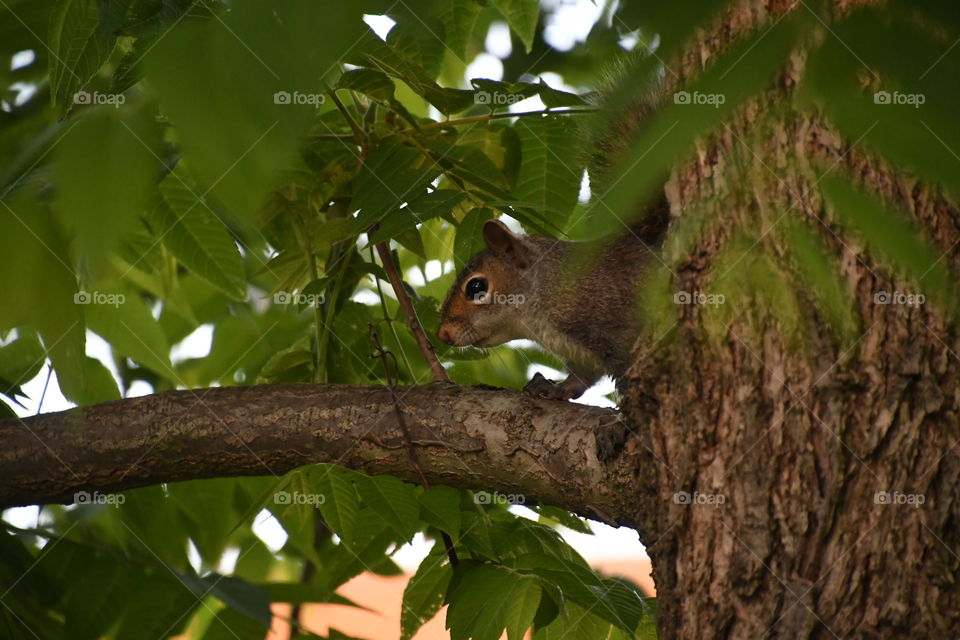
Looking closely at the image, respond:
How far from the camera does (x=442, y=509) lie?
158 cm

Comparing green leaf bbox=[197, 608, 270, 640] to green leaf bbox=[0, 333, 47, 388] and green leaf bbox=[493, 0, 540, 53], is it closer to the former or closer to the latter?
green leaf bbox=[0, 333, 47, 388]

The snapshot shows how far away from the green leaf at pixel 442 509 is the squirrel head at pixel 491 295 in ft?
3.89

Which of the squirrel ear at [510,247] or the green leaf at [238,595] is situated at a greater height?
the squirrel ear at [510,247]

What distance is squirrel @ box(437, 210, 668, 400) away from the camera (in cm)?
286

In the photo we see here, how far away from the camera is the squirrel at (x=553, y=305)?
286 centimetres

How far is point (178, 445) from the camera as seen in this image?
1.98m

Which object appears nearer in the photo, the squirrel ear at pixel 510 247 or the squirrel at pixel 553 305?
the squirrel at pixel 553 305

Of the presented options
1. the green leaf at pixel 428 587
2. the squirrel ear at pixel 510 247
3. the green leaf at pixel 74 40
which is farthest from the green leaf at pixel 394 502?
the squirrel ear at pixel 510 247

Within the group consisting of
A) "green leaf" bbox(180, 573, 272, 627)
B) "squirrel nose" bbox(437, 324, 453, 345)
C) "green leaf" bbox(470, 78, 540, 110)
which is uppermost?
"green leaf" bbox(470, 78, 540, 110)

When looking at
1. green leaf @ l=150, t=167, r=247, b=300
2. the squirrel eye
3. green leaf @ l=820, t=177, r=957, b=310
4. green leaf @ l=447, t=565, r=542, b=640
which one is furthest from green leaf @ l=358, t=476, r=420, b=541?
the squirrel eye

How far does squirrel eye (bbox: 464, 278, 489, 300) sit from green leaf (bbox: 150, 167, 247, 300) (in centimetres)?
108

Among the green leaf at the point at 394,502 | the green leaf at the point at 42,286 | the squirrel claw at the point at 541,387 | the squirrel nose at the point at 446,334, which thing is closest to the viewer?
the green leaf at the point at 42,286

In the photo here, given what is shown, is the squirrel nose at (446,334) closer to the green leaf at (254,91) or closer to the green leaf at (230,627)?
the green leaf at (230,627)

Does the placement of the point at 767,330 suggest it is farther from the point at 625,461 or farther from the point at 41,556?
the point at 41,556
